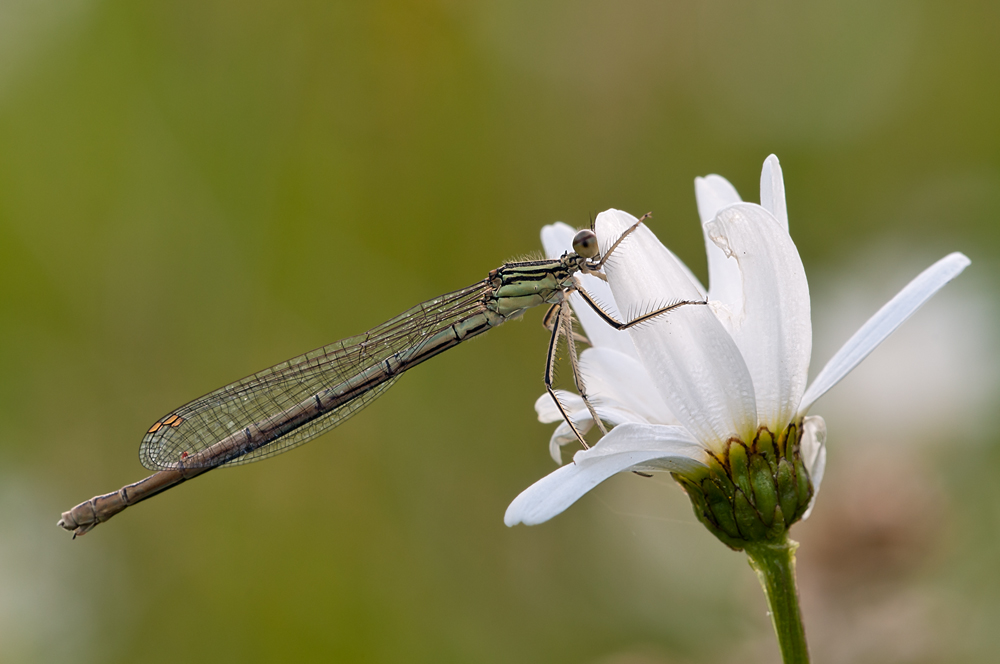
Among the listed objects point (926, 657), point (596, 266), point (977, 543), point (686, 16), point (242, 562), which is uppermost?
point (686, 16)

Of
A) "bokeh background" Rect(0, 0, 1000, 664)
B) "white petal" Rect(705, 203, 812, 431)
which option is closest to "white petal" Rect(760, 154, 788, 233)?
"white petal" Rect(705, 203, 812, 431)

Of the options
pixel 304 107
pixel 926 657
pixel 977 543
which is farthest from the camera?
pixel 304 107

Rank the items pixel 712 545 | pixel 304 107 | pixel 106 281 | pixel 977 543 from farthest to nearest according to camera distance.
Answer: pixel 304 107
pixel 106 281
pixel 712 545
pixel 977 543

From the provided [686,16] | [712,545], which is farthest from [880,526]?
[686,16]

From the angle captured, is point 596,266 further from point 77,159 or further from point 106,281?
point 77,159

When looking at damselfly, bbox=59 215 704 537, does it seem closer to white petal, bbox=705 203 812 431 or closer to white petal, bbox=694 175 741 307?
white petal, bbox=694 175 741 307

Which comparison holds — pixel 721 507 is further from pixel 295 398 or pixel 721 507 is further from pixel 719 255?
pixel 295 398
